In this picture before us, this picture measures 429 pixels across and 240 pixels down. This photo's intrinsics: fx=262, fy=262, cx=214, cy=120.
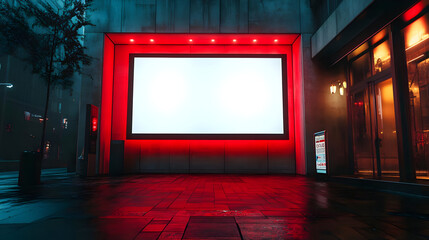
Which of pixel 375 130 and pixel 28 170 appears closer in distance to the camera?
pixel 28 170

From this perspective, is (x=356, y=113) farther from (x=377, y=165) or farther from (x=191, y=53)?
(x=191, y=53)

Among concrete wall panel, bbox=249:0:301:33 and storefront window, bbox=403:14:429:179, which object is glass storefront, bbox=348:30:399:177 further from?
concrete wall panel, bbox=249:0:301:33

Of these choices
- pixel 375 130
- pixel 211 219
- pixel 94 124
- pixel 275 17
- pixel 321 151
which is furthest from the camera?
pixel 275 17

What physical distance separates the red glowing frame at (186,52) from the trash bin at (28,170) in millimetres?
3530

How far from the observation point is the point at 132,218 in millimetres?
3045

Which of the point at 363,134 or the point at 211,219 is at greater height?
the point at 363,134

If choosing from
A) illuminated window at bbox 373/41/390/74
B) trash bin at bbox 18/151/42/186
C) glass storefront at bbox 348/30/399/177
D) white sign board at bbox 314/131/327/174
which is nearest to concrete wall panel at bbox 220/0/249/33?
glass storefront at bbox 348/30/399/177

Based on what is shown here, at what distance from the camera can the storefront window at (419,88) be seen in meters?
6.11

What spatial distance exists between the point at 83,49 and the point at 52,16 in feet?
5.28

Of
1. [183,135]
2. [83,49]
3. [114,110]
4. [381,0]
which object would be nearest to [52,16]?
[83,49]

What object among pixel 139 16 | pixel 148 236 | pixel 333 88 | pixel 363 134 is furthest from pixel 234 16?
pixel 148 236

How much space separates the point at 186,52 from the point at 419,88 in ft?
28.3

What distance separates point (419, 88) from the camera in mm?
6312

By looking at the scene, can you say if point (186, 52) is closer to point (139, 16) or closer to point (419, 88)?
point (139, 16)
